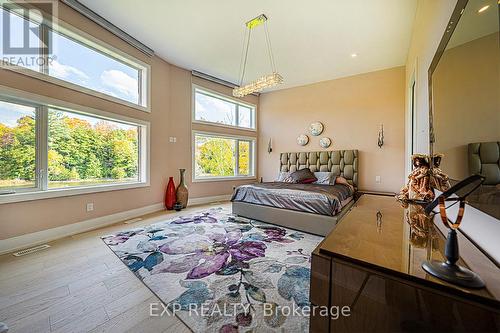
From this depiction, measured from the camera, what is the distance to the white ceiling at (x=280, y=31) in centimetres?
270

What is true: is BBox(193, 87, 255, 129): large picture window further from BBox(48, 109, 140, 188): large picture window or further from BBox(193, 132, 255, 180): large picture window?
BBox(48, 109, 140, 188): large picture window

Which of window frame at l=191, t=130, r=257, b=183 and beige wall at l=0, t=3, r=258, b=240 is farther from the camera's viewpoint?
window frame at l=191, t=130, r=257, b=183

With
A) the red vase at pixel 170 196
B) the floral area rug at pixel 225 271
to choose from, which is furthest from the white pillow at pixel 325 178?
the red vase at pixel 170 196

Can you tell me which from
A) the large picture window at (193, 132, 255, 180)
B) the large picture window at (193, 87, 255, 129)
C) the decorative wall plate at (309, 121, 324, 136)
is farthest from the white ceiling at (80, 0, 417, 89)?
the large picture window at (193, 132, 255, 180)

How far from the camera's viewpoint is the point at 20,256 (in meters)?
2.26

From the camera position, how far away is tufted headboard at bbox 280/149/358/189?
180 inches

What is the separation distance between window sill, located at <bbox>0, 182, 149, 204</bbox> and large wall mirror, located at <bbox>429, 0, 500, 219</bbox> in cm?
413

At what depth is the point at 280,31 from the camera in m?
3.19

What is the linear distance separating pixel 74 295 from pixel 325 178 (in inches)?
167

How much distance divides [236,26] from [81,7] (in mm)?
2236

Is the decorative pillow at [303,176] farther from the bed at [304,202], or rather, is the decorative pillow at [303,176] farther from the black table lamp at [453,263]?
the black table lamp at [453,263]

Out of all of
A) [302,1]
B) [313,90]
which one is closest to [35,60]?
[302,1]

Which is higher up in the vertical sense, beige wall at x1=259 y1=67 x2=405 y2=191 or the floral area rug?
beige wall at x1=259 y1=67 x2=405 y2=191

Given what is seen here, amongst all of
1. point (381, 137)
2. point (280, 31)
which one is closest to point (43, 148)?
point (280, 31)
